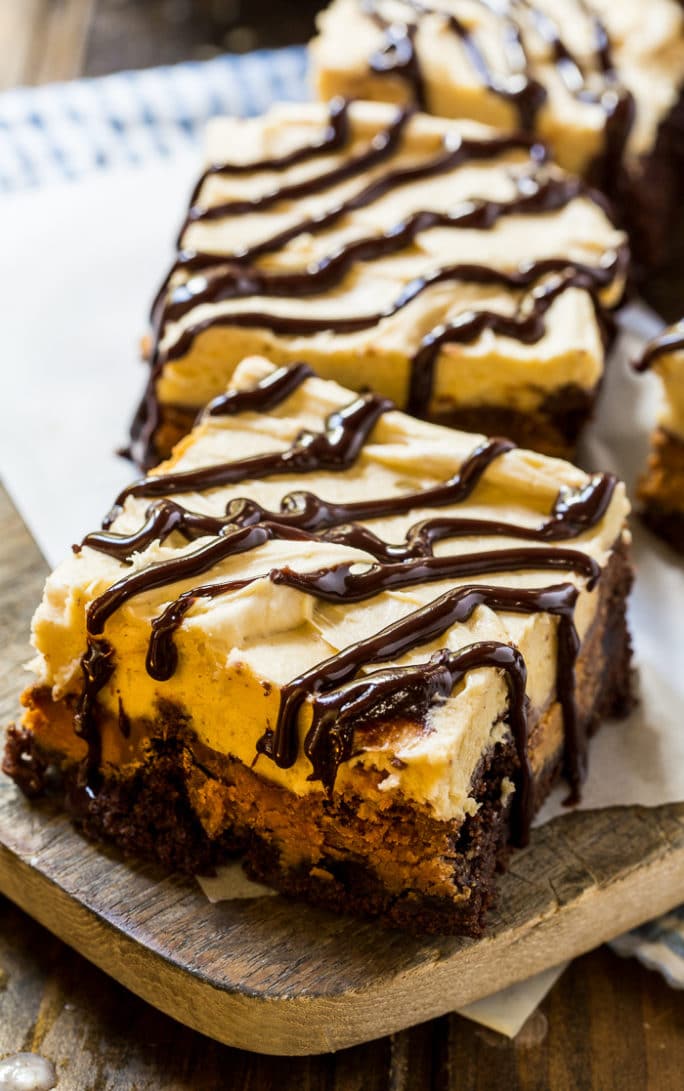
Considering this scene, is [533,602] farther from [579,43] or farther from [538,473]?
[579,43]

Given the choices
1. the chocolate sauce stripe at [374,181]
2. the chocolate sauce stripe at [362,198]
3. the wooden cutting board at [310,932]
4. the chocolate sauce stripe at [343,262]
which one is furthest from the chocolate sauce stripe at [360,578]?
the chocolate sauce stripe at [374,181]

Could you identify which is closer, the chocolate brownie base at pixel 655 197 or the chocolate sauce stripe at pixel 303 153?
the chocolate sauce stripe at pixel 303 153

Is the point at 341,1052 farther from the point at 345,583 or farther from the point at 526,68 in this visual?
the point at 526,68

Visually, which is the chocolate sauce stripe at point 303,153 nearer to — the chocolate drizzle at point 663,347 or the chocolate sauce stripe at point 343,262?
the chocolate sauce stripe at point 343,262

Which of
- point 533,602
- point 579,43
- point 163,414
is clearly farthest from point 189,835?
point 579,43

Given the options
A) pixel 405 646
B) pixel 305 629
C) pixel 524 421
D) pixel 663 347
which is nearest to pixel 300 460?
pixel 305 629

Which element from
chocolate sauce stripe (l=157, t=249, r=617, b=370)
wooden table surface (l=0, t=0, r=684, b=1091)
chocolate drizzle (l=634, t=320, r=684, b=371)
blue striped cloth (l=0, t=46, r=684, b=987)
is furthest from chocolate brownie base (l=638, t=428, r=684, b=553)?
blue striped cloth (l=0, t=46, r=684, b=987)
